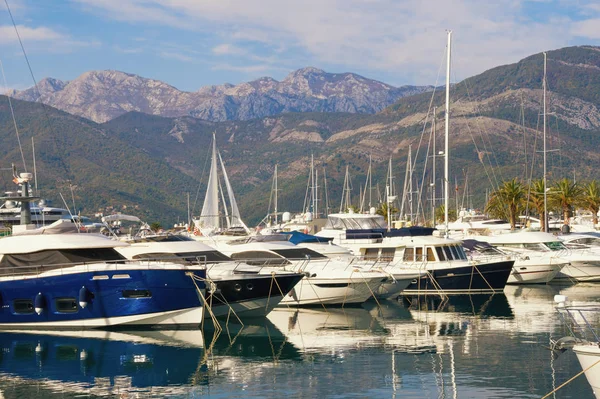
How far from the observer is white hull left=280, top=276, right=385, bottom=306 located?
38094 mm

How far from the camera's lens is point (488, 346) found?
2781 cm

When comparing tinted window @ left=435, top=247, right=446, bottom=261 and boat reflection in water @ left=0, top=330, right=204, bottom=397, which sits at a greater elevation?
tinted window @ left=435, top=247, right=446, bottom=261

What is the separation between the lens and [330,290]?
1505 inches

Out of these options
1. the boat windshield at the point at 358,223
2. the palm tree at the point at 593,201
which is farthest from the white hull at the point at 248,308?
the palm tree at the point at 593,201

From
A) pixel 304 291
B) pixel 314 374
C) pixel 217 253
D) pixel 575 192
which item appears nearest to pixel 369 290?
pixel 304 291

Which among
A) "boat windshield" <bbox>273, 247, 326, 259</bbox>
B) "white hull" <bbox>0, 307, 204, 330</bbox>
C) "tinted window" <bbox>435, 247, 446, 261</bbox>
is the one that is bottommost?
"white hull" <bbox>0, 307, 204, 330</bbox>

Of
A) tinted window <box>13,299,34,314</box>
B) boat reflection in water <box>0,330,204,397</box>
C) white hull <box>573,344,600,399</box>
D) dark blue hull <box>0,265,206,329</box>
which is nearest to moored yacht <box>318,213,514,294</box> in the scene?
dark blue hull <box>0,265,206,329</box>

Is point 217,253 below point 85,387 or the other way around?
the other way around

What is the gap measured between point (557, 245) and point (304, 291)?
68.2 ft

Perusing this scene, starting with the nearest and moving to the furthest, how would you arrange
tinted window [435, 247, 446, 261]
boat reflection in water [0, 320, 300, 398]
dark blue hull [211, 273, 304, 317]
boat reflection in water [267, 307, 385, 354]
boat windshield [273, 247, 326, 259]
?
boat reflection in water [0, 320, 300, 398] → boat reflection in water [267, 307, 385, 354] → dark blue hull [211, 273, 304, 317] → boat windshield [273, 247, 326, 259] → tinted window [435, 247, 446, 261]

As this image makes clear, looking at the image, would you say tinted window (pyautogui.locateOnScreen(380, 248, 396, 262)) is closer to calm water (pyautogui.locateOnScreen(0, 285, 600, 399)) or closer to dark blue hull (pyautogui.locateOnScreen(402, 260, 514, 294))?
dark blue hull (pyautogui.locateOnScreen(402, 260, 514, 294))

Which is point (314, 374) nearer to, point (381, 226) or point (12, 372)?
point (12, 372)

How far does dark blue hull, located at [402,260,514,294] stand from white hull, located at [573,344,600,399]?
25701 mm

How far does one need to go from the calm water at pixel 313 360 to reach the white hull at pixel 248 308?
0.58 m
